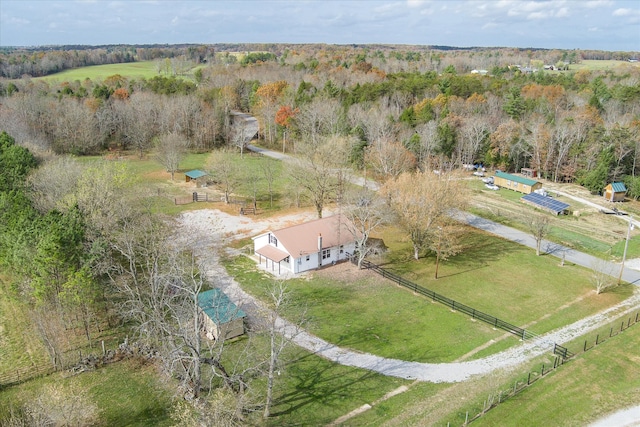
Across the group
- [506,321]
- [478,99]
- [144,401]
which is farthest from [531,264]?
[478,99]

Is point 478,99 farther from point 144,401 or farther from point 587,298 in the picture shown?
point 144,401

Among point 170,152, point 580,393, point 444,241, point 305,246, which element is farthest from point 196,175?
point 580,393

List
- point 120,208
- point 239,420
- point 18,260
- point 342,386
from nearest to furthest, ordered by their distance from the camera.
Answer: point 239,420
point 342,386
point 18,260
point 120,208

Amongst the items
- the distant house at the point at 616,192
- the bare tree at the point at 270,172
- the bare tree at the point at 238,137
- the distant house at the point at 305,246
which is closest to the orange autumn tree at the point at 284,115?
the bare tree at the point at 238,137

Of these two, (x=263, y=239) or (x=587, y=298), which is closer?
(x=587, y=298)

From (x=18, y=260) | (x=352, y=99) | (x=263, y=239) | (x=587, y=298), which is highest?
(x=352, y=99)

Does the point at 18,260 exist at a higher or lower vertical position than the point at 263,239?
higher
